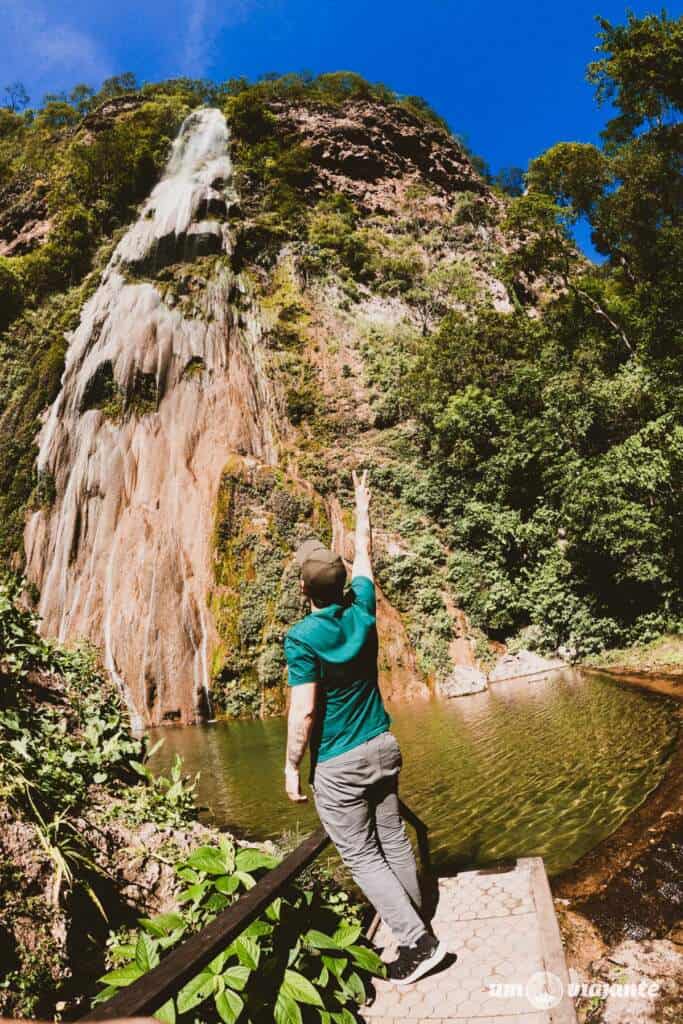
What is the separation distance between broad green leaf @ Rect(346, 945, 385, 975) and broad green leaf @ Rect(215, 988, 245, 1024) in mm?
847

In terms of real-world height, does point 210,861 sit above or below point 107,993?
above

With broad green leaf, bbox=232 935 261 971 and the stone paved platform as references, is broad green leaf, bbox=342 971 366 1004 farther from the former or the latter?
broad green leaf, bbox=232 935 261 971

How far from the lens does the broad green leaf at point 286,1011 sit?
7.10 ft

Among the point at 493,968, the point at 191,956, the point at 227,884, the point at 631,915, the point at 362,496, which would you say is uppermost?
the point at 362,496

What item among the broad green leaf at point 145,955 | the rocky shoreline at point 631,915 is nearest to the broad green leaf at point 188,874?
the broad green leaf at point 145,955

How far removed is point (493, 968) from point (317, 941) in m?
0.93

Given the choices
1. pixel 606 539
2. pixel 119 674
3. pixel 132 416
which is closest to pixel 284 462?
pixel 132 416

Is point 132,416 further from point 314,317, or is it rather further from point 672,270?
point 672,270

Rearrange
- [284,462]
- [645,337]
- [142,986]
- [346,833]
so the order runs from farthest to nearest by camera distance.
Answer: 1. [284,462]
2. [645,337]
3. [346,833]
4. [142,986]

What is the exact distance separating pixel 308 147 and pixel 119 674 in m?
37.9

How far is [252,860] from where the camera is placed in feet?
9.10

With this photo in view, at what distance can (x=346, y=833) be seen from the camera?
273 centimetres

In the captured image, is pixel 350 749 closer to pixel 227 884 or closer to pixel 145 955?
pixel 227 884

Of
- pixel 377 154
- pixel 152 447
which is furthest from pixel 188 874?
pixel 377 154
